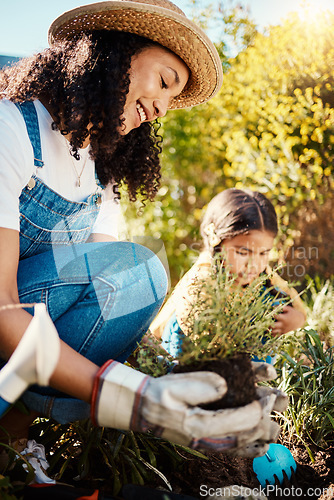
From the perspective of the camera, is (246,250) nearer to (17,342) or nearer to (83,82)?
(83,82)

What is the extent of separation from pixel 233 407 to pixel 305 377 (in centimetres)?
98

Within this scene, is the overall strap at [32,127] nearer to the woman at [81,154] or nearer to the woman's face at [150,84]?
the woman at [81,154]

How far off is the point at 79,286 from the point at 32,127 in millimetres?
536

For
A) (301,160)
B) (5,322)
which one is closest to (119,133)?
(5,322)

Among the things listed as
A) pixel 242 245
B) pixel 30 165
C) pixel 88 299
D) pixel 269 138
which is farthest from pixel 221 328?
pixel 269 138

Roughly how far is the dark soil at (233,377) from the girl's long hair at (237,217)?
3.91ft

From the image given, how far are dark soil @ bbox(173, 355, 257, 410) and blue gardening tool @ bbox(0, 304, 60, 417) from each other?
1.50ft

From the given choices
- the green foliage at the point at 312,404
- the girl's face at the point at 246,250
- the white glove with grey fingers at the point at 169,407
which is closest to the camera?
the white glove with grey fingers at the point at 169,407

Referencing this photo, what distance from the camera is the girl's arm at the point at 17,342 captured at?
3.40 ft

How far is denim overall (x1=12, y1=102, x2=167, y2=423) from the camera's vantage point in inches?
53.9

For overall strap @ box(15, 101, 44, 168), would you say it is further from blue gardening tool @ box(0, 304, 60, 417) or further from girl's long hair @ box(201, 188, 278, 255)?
girl's long hair @ box(201, 188, 278, 255)

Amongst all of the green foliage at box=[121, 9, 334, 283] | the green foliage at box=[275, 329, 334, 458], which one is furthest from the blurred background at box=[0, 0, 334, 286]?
the green foliage at box=[275, 329, 334, 458]

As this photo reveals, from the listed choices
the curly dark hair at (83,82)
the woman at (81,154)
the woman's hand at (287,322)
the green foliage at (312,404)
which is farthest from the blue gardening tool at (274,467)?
the curly dark hair at (83,82)

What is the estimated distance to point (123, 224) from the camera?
4.12m
